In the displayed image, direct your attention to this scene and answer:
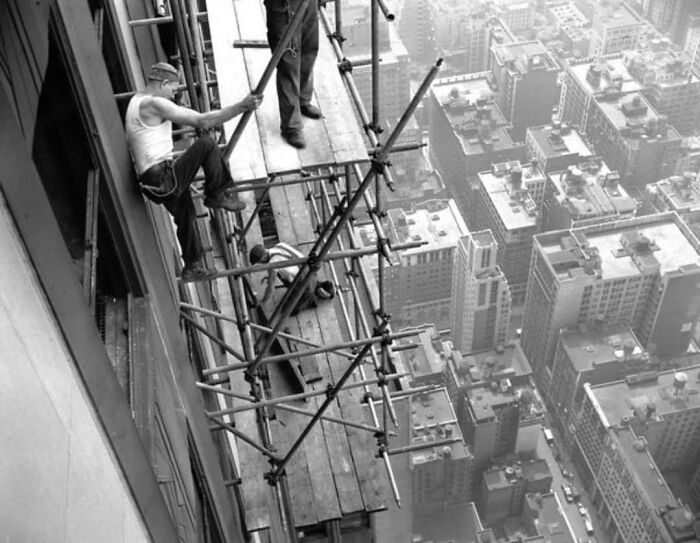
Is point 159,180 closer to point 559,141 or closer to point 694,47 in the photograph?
point 559,141

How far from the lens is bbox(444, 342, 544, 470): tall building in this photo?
118 ft

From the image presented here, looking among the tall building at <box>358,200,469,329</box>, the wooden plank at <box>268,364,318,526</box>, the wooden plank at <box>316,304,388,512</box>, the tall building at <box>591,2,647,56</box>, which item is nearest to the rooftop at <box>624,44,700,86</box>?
the tall building at <box>591,2,647,56</box>

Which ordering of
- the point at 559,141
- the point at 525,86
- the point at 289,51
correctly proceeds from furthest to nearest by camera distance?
1. the point at 525,86
2. the point at 559,141
3. the point at 289,51

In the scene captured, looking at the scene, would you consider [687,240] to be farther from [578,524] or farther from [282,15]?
[282,15]

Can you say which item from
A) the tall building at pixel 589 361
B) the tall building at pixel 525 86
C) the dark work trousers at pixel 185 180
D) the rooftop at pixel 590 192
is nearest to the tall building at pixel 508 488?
the tall building at pixel 589 361

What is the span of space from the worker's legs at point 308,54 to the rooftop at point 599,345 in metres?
34.5

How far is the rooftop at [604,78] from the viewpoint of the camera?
56269 mm

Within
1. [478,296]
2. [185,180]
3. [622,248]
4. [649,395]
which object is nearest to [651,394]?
[649,395]

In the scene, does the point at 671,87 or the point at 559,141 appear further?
the point at 671,87

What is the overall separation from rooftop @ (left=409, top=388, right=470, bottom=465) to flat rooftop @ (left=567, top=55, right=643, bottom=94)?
105ft

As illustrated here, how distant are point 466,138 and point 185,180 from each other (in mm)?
48796

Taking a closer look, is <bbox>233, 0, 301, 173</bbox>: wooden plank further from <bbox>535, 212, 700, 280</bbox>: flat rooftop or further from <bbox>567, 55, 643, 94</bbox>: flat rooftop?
<bbox>567, 55, 643, 94</bbox>: flat rooftop

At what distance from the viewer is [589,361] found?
3950 cm

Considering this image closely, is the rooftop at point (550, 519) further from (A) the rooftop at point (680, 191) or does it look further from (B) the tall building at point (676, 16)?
(B) the tall building at point (676, 16)
